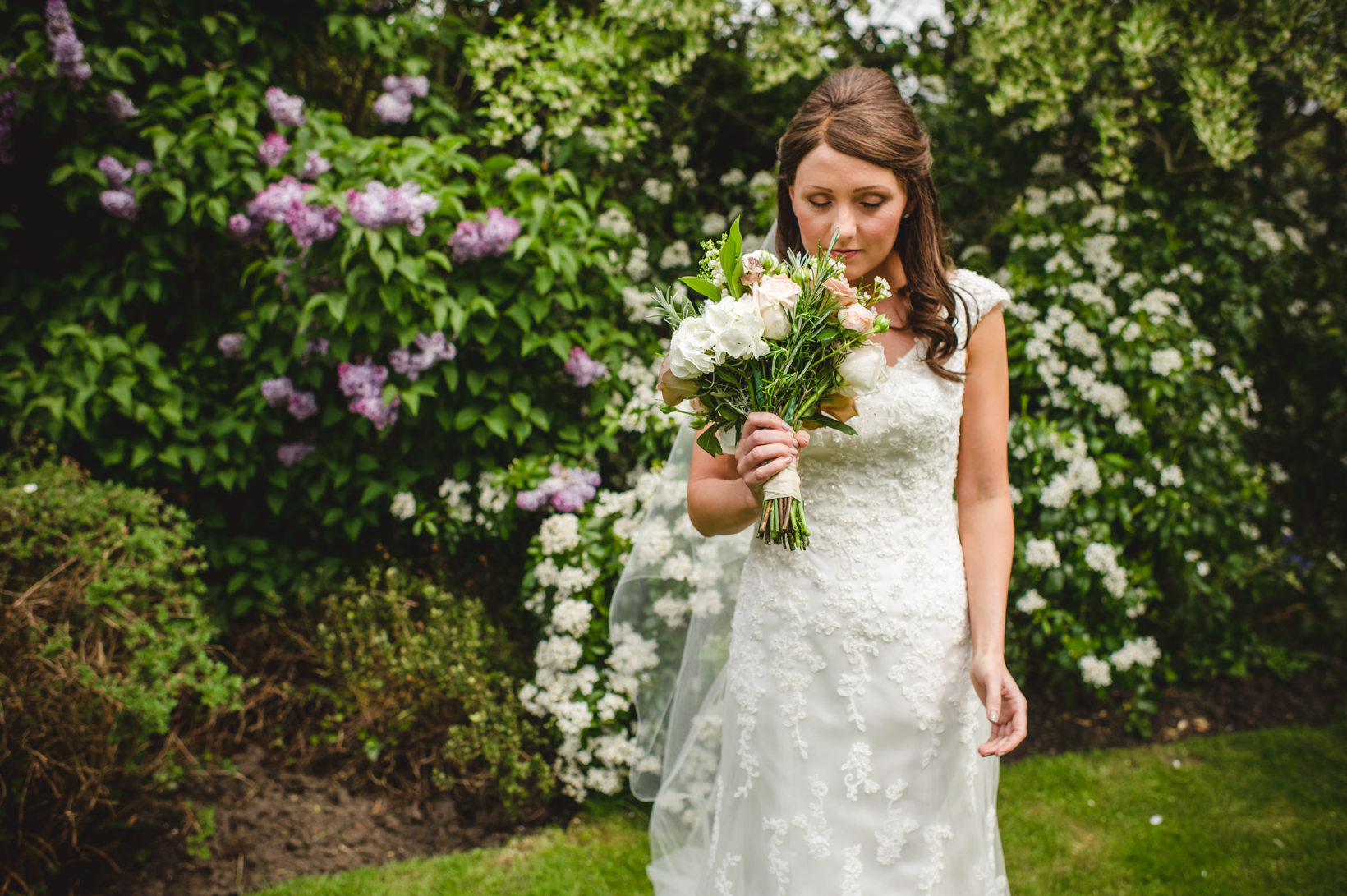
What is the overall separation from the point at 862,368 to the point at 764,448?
0.24 meters

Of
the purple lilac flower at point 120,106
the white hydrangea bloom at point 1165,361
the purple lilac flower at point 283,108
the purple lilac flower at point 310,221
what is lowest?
the purple lilac flower at point 310,221

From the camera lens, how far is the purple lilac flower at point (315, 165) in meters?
3.45

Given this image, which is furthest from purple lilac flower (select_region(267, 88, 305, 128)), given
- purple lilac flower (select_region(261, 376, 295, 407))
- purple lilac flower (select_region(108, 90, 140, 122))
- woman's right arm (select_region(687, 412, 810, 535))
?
woman's right arm (select_region(687, 412, 810, 535))

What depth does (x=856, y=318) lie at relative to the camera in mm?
1457

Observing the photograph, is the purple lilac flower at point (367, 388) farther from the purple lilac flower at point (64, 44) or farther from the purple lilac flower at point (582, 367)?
the purple lilac flower at point (64, 44)

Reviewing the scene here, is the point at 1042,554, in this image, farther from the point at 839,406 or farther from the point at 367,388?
the point at 367,388

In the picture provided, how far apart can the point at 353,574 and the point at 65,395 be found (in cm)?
149

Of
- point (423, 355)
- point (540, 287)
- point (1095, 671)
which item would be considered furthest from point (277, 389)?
point (1095, 671)

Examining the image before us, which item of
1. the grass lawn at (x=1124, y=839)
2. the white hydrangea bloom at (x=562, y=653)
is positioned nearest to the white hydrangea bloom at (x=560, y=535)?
the white hydrangea bloom at (x=562, y=653)

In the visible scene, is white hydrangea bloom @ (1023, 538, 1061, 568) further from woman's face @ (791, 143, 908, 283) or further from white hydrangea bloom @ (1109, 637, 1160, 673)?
woman's face @ (791, 143, 908, 283)

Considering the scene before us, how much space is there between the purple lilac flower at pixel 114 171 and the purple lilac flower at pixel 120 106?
0.20 m

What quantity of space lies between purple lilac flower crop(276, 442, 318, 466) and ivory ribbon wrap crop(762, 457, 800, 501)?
119 inches

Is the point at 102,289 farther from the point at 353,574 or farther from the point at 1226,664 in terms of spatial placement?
the point at 1226,664

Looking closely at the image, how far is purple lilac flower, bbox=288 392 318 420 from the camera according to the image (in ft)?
12.1
